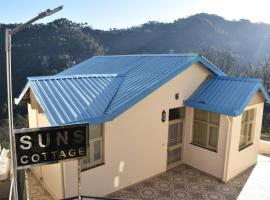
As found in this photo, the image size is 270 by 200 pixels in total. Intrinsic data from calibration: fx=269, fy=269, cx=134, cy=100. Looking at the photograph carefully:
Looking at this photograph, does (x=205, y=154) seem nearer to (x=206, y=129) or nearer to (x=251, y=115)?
(x=206, y=129)

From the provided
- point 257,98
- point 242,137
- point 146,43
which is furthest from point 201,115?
point 146,43

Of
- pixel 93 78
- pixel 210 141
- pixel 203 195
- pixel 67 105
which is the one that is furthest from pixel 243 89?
pixel 67 105

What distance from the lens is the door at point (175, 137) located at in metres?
11.6

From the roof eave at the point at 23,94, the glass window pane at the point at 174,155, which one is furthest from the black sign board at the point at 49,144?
the glass window pane at the point at 174,155

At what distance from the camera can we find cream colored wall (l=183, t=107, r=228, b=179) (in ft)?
35.6

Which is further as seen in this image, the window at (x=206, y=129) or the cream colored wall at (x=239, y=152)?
the window at (x=206, y=129)

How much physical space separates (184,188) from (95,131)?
13.7ft

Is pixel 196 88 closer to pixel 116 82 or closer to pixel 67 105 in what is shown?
pixel 116 82

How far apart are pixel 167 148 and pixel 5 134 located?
26861 mm

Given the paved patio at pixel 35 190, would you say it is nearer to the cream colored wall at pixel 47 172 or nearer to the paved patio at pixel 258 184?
the cream colored wall at pixel 47 172

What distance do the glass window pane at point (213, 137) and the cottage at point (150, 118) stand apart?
3 centimetres

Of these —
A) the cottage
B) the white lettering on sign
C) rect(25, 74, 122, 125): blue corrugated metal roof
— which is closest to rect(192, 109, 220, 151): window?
the cottage

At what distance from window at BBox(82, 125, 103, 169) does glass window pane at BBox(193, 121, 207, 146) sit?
4.72m

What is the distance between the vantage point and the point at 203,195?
9.95m
